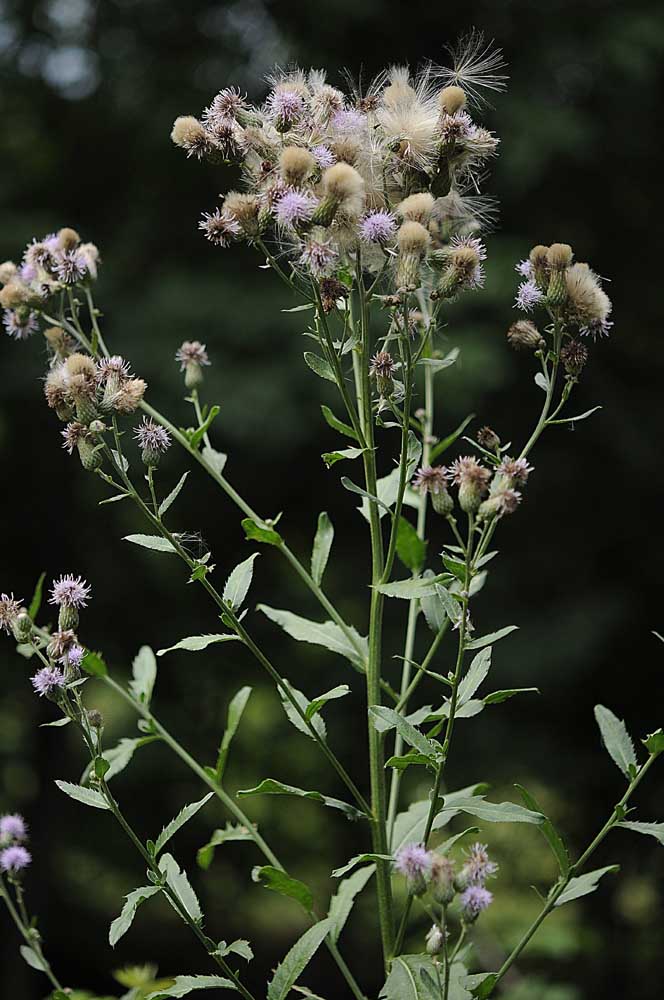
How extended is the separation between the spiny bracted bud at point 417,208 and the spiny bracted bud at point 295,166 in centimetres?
12

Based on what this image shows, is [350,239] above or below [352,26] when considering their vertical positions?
below

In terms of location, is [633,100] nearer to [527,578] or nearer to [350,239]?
[527,578]

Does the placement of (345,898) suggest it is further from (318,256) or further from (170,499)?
(318,256)

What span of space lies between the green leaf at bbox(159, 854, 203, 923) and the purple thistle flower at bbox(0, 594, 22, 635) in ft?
1.22

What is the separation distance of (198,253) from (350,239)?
4990mm

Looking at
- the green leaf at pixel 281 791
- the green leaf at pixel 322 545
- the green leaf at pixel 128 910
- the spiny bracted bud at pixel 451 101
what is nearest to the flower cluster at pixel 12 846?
the green leaf at pixel 128 910

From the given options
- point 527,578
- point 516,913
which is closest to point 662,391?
point 527,578

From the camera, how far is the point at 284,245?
4.69ft

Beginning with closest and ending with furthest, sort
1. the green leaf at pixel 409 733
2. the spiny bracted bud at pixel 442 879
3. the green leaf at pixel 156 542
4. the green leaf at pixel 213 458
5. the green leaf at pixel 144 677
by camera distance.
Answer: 1. the spiny bracted bud at pixel 442 879
2. the green leaf at pixel 409 733
3. the green leaf at pixel 156 542
4. the green leaf at pixel 213 458
5. the green leaf at pixel 144 677

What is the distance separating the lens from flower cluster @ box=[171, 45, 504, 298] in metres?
1.29

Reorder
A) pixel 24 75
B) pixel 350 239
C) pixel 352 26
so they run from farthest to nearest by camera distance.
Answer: pixel 24 75 → pixel 352 26 → pixel 350 239

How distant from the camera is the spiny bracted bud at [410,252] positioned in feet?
4.18

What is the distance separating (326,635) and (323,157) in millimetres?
653

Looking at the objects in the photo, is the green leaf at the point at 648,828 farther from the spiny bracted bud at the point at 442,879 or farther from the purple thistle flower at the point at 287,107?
the purple thistle flower at the point at 287,107
